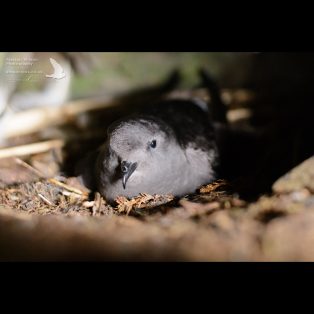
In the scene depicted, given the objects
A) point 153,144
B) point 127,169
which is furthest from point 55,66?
point 127,169

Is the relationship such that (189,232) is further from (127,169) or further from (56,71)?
(56,71)

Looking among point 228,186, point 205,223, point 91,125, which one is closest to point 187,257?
point 205,223

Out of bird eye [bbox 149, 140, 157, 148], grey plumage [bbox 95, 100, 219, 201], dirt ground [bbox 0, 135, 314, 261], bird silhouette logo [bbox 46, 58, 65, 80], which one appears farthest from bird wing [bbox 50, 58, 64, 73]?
dirt ground [bbox 0, 135, 314, 261]

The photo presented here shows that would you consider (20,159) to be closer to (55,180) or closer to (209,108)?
(55,180)

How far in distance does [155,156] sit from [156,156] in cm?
1

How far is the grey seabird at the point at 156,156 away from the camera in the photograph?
240cm

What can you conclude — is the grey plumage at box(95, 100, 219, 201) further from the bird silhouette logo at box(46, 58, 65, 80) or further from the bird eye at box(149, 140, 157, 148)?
the bird silhouette logo at box(46, 58, 65, 80)

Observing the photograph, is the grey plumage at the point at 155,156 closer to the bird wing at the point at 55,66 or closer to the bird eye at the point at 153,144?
the bird eye at the point at 153,144

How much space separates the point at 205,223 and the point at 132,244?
0.36 m

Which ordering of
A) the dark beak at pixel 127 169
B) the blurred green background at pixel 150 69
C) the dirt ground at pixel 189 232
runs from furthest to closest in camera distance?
the blurred green background at pixel 150 69
the dark beak at pixel 127 169
the dirt ground at pixel 189 232

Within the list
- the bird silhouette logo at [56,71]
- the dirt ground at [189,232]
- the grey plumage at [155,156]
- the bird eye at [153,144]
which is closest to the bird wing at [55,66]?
the bird silhouette logo at [56,71]

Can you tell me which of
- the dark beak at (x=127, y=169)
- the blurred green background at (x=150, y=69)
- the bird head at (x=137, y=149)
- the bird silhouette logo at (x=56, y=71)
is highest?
the blurred green background at (x=150, y=69)

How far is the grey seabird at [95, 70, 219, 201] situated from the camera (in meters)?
2.40

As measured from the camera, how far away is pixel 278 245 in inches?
68.0
